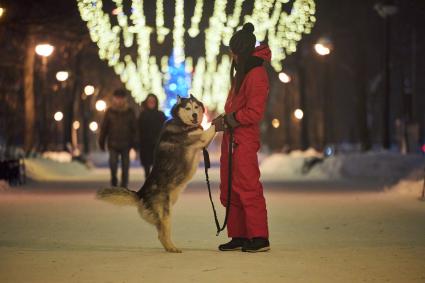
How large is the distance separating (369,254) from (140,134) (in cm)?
1247

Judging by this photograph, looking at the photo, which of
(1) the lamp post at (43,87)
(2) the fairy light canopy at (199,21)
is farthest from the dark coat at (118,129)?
(1) the lamp post at (43,87)

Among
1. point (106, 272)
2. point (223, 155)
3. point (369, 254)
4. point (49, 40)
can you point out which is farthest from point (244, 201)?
point (49, 40)

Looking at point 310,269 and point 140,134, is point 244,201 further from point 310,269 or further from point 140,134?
point 140,134

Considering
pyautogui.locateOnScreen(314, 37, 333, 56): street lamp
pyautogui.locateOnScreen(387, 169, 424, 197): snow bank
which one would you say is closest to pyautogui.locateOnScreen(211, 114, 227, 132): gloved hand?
pyautogui.locateOnScreen(387, 169, 424, 197): snow bank

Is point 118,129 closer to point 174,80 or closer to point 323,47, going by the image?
point 323,47

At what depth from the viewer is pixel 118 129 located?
69.2 ft

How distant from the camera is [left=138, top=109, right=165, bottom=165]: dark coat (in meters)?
A: 22.2

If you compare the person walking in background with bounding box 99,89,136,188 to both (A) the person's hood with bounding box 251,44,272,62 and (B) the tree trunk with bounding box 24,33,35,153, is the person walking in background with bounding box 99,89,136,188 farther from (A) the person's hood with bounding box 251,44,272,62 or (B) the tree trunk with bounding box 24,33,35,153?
(B) the tree trunk with bounding box 24,33,35,153

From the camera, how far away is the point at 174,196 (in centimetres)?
1069

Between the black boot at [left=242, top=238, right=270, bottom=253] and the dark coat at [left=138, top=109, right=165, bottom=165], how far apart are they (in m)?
11.6

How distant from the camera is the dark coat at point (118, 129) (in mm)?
21078

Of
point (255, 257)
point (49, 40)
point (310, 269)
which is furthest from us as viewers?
point (49, 40)

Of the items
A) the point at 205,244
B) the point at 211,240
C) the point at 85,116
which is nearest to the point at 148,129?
→ the point at 211,240

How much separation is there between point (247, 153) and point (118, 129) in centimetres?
1063
